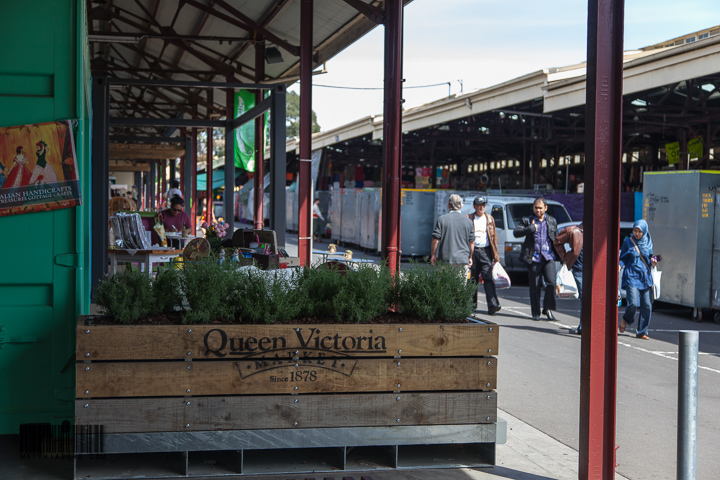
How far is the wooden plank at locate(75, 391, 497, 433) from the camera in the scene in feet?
14.8

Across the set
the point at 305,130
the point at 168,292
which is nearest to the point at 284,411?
the point at 168,292

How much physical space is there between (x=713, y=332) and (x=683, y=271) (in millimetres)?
1496

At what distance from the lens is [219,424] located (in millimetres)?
4594

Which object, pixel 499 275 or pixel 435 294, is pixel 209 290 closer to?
pixel 435 294

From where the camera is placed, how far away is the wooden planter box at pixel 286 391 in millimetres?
4488

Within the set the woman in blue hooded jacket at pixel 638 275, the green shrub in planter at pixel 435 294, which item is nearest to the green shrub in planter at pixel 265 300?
the green shrub in planter at pixel 435 294

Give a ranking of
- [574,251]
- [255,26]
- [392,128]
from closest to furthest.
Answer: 1. [392,128]
2. [574,251]
3. [255,26]

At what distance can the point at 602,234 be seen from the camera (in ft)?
15.7

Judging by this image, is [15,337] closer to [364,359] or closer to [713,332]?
[364,359]

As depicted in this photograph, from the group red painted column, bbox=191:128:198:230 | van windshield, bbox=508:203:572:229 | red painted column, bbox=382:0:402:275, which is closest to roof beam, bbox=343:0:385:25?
red painted column, bbox=382:0:402:275

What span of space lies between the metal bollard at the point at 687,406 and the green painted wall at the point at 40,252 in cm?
379

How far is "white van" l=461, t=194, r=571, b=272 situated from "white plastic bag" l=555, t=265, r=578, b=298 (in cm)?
655

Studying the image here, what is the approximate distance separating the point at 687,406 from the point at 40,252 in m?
4.10

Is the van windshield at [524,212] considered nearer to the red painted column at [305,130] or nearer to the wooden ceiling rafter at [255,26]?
the red painted column at [305,130]
